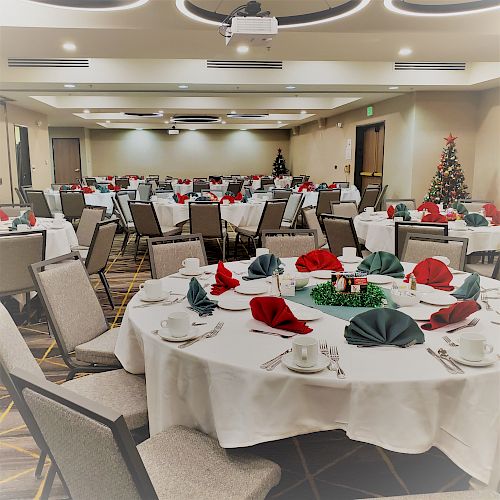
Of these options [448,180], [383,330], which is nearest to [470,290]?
[383,330]

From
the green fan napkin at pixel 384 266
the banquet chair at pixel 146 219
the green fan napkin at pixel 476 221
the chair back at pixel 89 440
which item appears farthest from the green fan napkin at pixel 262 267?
the banquet chair at pixel 146 219

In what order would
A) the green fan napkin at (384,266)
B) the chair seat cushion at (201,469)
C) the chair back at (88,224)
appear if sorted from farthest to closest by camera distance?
the chair back at (88,224)
the green fan napkin at (384,266)
the chair seat cushion at (201,469)

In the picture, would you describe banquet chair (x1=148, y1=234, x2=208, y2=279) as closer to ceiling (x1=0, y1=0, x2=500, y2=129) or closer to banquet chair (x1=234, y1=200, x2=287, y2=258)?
ceiling (x1=0, y1=0, x2=500, y2=129)

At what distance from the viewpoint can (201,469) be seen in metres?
1.66

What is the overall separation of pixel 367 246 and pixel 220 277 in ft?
10.6

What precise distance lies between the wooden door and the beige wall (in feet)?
2.57

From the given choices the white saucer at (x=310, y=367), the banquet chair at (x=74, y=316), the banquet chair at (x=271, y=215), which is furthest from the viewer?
the banquet chair at (x=271, y=215)

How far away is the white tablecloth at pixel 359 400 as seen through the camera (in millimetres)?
1636

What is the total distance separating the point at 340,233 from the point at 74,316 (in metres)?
2.95

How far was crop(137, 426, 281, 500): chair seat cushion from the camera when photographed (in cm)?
157

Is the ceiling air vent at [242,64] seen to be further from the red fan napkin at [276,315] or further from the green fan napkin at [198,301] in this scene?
the red fan napkin at [276,315]

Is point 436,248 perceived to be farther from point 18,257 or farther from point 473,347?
point 18,257

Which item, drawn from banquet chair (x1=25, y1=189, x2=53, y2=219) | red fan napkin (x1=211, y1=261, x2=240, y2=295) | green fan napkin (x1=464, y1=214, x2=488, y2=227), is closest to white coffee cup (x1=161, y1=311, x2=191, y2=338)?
red fan napkin (x1=211, y1=261, x2=240, y2=295)

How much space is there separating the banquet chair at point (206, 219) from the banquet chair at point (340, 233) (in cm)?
204
